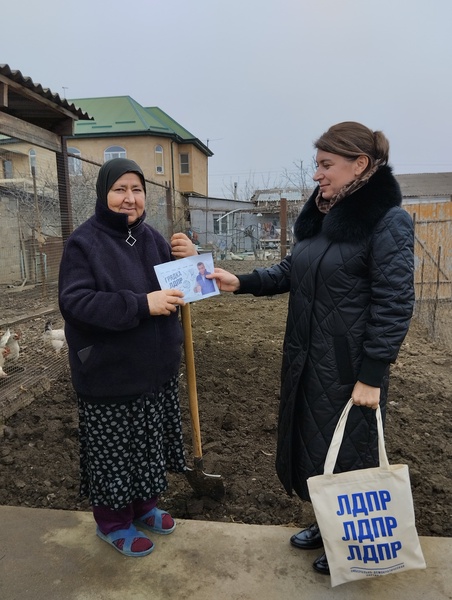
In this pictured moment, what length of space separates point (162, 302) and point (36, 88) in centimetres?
276

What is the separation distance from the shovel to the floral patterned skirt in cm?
33

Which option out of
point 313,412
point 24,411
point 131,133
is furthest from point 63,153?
point 131,133

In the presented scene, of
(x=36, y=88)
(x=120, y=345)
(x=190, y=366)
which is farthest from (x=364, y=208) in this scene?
(x=36, y=88)

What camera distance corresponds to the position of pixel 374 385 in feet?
5.95

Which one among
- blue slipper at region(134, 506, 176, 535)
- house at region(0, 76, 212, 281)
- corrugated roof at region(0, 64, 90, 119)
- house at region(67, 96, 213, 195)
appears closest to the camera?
blue slipper at region(134, 506, 176, 535)

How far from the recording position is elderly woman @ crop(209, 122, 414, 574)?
1771 millimetres

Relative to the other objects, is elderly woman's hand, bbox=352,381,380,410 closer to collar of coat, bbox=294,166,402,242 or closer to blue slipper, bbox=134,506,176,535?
collar of coat, bbox=294,166,402,242

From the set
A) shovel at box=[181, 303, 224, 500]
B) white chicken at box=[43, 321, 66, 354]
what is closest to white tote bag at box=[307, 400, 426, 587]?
shovel at box=[181, 303, 224, 500]

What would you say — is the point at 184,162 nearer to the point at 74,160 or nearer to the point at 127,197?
the point at 74,160

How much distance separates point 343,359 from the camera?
1.91m

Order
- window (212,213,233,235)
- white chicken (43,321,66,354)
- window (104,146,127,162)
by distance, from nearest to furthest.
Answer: white chicken (43,321,66,354) → window (212,213,233,235) → window (104,146,127,162)

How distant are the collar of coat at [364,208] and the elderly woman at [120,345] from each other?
0.76 m

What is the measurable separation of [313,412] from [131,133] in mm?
28186

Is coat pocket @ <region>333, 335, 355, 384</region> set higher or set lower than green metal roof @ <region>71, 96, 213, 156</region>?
lower
